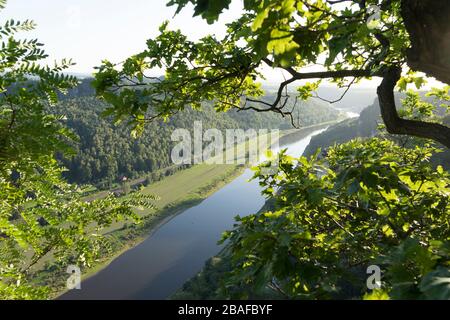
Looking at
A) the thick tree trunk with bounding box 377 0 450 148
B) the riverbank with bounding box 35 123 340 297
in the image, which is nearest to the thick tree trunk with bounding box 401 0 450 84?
the thick tree trunk with bounding box 377 0 450 148

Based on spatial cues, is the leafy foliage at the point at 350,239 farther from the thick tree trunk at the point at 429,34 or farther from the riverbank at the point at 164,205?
the riverbank at the point at 164,205

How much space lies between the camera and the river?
53875mm

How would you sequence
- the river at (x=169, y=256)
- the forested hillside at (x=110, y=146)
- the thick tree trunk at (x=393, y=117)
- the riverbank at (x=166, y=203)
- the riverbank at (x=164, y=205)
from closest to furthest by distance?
1. the thick tree trunk at (x=393, y=117)
2. the river at (x=169, y=256)
3. the riverbank at (x=164, y=205)
4. the riverbank at (x=166, y=203)
5. the forested hillside at (x=110, y=146)

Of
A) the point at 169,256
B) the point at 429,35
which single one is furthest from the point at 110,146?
the point at 429,35

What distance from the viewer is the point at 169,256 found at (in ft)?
205

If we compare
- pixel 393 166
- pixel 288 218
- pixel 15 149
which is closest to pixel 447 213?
pixel 393 166

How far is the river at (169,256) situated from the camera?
5388cm

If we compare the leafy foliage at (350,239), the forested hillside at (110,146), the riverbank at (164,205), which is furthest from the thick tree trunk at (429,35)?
the forested hillside at (110,146)

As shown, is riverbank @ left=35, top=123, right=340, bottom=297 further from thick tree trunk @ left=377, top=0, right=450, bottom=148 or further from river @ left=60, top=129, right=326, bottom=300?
thick tree trunk @ left=377, top=0, right=450, bottom=148

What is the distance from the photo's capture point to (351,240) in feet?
12.8

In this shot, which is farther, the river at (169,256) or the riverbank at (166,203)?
the riverbank at (166,203)

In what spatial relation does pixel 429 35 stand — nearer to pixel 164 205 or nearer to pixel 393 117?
pixel 393 117

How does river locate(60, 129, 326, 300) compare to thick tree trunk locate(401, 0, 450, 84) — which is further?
river locate(60, 129, 326, 300)
